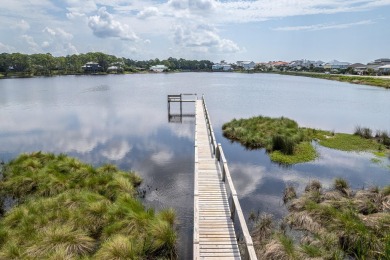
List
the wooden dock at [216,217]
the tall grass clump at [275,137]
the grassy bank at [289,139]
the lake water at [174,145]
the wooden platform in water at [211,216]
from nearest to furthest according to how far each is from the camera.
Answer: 1. the wooden dock at [216,217]
2. the wooden platform in water at [211,216]
3. the lake water at [174,145]
4. the tall grass clump at [275,137]
5. the grassy bank at [289,139]

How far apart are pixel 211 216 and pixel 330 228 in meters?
4.85

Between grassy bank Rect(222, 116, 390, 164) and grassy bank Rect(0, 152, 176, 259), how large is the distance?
13001 millimetres

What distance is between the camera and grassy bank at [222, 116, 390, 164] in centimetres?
2297

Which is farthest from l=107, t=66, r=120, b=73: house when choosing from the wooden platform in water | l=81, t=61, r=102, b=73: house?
the wooden platform in water

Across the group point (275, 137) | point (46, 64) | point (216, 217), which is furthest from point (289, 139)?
point (46, 64)

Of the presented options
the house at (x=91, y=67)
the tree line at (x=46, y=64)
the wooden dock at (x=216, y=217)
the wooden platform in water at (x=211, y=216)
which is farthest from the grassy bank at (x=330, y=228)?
the house at (x=91, y=67)

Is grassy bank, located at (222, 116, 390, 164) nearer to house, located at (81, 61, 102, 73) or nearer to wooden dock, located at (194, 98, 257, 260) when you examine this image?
wooden dock, located at (194, 98, 257, 260)

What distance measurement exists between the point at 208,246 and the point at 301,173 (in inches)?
469

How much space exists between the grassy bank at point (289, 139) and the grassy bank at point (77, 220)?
42.7 feet

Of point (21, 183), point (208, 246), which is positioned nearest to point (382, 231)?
point (208, 246)

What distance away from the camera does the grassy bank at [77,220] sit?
390 inches

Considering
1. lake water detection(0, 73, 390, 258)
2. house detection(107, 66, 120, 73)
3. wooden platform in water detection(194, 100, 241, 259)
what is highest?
house detection(107, 66, 120, 73)

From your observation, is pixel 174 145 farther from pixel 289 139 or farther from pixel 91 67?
pixel 91 67

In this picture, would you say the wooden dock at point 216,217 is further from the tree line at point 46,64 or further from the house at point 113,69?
the house at point 113,69
